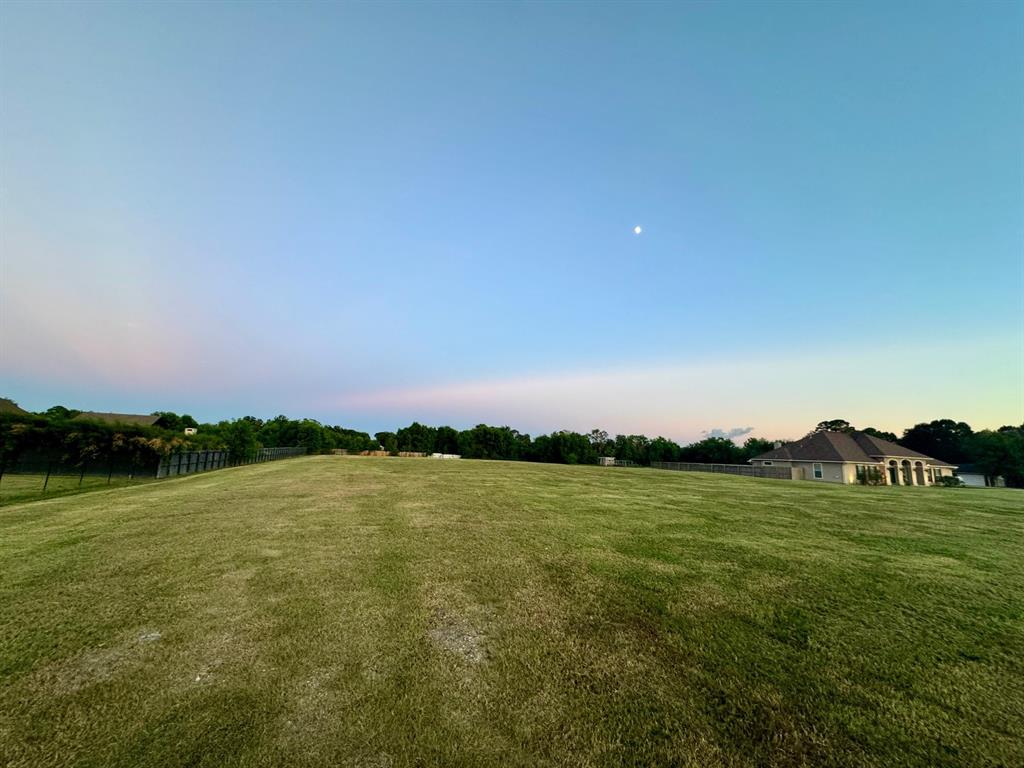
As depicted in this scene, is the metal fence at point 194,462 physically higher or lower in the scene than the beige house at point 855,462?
lower

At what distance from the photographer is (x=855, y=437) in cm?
4106

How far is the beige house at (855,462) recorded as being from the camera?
111 ft

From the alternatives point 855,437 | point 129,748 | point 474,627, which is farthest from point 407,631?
point 855,437

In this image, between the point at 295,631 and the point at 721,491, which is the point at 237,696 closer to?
the point at 295,631

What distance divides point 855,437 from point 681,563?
48529 millimetres

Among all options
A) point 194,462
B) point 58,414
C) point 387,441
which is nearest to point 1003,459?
point 194,462

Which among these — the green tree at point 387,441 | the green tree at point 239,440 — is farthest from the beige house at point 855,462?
the green tree at point 387,441

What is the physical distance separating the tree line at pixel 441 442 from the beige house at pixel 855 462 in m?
11.8

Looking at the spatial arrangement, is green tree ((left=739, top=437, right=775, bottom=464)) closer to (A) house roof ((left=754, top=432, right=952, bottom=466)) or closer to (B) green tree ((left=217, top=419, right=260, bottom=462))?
(A) house roof ((left=754, top=432, right=952, bottom=466))

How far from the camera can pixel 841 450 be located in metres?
35.6

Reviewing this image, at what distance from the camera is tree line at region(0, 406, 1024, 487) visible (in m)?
18.9

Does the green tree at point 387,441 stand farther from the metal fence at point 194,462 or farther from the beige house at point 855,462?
the beige house at point 855,462

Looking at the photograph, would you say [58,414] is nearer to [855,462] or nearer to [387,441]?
[855,462]

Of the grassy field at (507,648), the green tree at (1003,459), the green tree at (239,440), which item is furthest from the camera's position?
the green tree at (1003,459)
